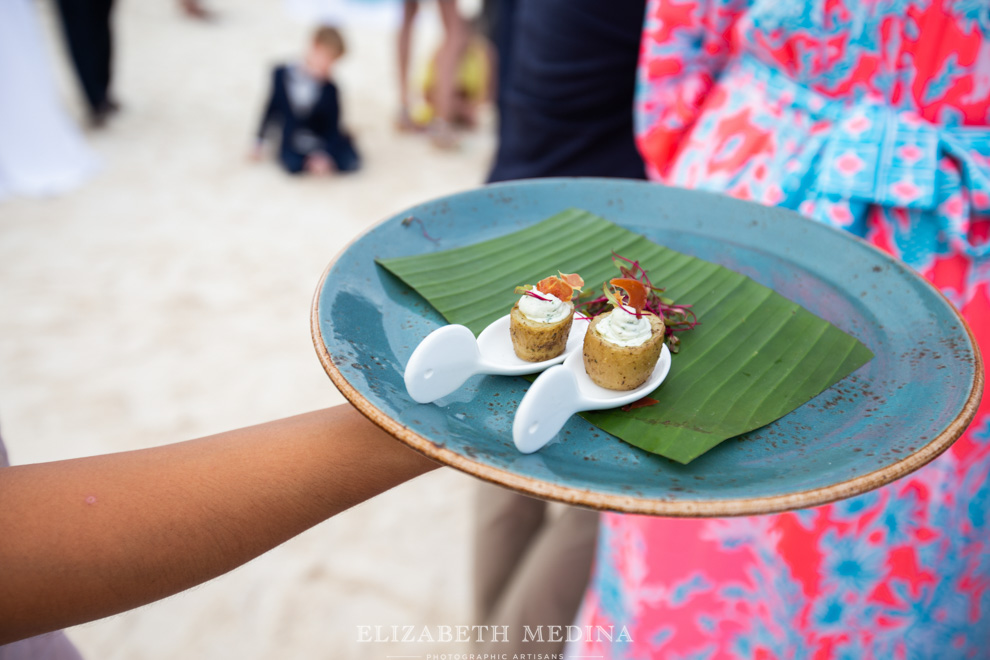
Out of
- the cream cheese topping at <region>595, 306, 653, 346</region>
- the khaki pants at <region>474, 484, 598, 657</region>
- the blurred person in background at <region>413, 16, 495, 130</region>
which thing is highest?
the blurred person in background at <region>413, 16, 495, 130</region>

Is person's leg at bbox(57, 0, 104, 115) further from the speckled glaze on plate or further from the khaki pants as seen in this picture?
the speckled glaze on plate

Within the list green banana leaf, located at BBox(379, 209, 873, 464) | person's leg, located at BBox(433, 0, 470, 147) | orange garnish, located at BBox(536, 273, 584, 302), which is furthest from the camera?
person's leg, located at BBox(433, 0, 470, 147)

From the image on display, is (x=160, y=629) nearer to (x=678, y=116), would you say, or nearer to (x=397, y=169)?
(x=678, y=116)

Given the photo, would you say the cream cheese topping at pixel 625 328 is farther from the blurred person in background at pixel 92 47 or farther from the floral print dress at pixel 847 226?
the blurred person in background at pixel 92 47

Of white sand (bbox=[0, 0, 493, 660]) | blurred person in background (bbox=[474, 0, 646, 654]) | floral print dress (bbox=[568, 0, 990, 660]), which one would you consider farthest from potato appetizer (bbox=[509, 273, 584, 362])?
white sand (bbox=[0, 0, 493, 660])

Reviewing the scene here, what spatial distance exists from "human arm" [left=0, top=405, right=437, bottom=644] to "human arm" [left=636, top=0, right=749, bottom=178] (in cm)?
106

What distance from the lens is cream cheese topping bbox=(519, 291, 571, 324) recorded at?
974 mm

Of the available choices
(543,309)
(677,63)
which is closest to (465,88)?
(677,63)

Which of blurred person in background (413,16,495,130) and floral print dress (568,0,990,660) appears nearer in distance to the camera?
floral print dress (568,0,990,660)

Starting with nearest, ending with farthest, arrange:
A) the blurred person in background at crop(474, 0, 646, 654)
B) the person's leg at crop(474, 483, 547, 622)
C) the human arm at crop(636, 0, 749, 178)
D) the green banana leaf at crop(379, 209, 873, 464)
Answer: the green banana leaf at crop(379, 209, 873, 464) < the human arm at crop(636, 0, 749, 178) < the blurred person in background at crop(474, 0, 646, 654) < the person's leg at crop(474, 483, 547, 622)

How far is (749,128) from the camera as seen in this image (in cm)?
133

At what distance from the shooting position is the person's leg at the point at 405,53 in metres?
5.54

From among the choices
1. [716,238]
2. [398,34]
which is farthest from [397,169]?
[716,238]

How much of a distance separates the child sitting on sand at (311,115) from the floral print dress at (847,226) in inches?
158
